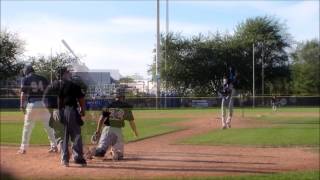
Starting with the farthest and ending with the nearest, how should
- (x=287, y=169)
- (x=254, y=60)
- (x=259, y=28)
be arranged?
(x=259, y=28), (x=254, y=60), (x=287, y=169)

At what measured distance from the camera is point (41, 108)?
12.0 m

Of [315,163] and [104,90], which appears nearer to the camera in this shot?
[315,163]

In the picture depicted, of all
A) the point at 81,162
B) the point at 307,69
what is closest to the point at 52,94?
the point at 81,162

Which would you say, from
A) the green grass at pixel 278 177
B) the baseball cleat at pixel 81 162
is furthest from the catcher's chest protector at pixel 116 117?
the green grass at pixel 278 177

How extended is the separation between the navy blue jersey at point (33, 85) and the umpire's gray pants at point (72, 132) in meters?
1.48

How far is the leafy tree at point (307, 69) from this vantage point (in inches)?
2977

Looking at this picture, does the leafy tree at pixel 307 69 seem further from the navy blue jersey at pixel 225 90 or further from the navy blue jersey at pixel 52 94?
the navy blue jersey at pixel 52 94

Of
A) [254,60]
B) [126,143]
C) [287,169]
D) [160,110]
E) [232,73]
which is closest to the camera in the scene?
[287,169]

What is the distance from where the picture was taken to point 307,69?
8919 cm

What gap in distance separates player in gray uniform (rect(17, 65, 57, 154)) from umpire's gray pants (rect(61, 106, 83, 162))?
148 centimetres

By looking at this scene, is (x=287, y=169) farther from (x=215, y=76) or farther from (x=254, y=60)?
(x=254, y=60)

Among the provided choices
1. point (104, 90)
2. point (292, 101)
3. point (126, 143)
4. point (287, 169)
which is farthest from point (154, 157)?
point (292, 101)

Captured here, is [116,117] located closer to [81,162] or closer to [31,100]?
[81,162]

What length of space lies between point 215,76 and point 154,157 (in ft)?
18.0
